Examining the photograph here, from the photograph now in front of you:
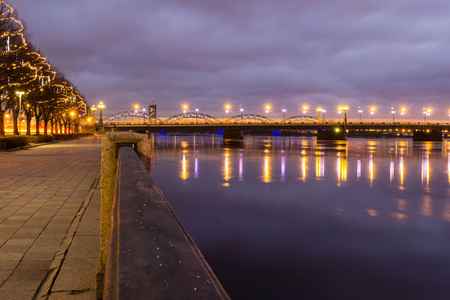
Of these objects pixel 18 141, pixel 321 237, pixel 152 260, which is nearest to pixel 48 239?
pixel 152 260

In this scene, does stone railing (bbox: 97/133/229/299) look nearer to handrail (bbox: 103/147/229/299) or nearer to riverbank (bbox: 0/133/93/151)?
handrail (bbox: 103/147/229/299)

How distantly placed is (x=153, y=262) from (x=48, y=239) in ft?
19.2

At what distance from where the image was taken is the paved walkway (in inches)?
172

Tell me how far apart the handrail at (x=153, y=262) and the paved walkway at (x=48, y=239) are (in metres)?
2.88

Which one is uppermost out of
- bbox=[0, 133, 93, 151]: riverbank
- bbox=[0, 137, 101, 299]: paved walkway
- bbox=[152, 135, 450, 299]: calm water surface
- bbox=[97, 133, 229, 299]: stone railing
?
bbox=[0, 133, 93, 151]: riverbank

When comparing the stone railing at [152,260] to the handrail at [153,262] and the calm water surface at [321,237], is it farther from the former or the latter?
the calm water surface at [321,237]

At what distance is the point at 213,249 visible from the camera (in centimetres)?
845

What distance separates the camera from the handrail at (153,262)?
3.86ft

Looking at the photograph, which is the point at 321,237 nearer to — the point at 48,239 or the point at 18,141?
the point at 48,239

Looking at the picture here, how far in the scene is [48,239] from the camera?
6.31 metres

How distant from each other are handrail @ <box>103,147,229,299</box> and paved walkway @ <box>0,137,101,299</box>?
9.45ft

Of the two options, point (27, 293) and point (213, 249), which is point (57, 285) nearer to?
point (27, 293)

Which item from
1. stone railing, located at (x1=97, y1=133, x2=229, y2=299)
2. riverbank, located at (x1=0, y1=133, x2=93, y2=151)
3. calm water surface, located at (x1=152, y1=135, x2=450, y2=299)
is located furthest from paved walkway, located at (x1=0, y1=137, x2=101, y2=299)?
riverbank, located at (x1=0, y1=133, x2=93, y2=151)

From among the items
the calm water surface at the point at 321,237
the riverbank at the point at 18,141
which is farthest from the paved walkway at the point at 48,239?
the riverbank at the point at 18,141
